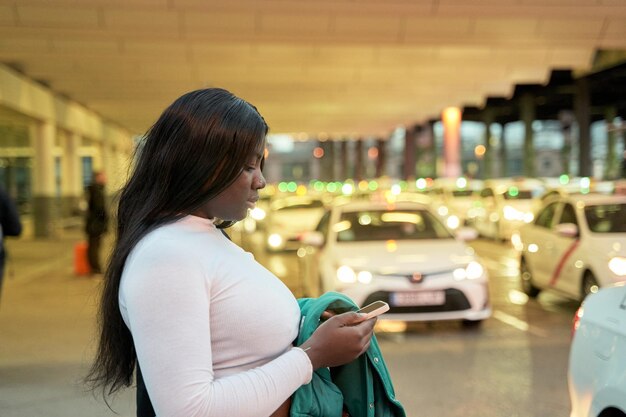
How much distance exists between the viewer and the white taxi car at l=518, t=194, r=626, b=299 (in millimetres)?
10148

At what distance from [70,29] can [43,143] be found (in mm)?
11524

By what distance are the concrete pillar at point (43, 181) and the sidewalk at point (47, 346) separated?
1056 centimetres

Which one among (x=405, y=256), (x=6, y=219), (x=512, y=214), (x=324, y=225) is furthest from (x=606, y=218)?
(x=512, y=214)

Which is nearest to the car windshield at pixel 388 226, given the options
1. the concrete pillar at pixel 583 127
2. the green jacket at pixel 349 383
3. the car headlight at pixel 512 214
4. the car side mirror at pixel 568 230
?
the car side mirror at pixel 568 230

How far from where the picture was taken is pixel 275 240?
20.7 meters

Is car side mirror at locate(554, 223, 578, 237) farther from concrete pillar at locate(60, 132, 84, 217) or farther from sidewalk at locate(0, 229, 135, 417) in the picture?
concrete pillar at locate(60, 132, 84, 217)

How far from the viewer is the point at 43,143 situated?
2709 centimetres

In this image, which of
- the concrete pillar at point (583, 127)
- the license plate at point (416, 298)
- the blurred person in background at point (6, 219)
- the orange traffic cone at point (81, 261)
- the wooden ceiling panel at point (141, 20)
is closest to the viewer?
the blurred person in background at point (6, 219)

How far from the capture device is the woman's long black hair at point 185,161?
195 cm

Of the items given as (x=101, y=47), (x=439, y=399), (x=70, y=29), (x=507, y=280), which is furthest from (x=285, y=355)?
(x=101, y=47)

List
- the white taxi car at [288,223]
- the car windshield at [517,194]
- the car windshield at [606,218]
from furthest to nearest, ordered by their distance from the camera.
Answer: the car windshield at [517,194] < the white taxi car at [288,223] < the car windshield at [606,218]

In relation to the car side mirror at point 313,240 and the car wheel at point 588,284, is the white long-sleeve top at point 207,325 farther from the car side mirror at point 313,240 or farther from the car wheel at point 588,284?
the car wheel at point 588,284

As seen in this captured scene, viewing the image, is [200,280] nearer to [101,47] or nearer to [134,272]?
[134,272]

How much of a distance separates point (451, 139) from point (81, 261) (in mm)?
31315
